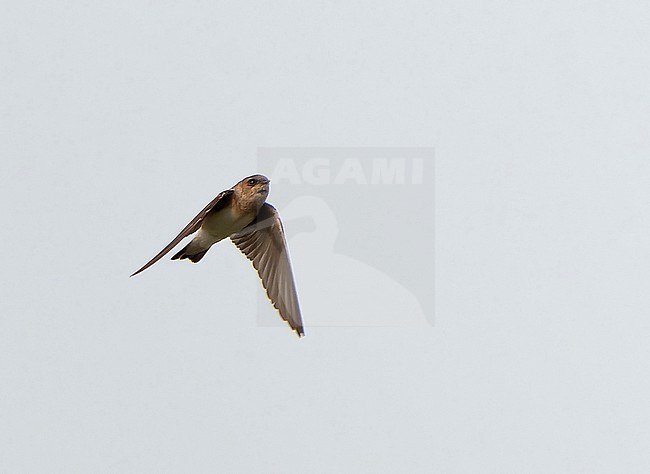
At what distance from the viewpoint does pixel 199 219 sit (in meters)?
6.72

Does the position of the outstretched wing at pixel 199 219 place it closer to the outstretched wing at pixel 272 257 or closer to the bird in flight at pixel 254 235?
the bird in flight at pixel 254 235

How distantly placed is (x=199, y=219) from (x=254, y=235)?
794 millimetres

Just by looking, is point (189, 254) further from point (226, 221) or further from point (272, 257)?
point (272, 257)

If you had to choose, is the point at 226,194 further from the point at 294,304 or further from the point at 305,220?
the point at 305,220

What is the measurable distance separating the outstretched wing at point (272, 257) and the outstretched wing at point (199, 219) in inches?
14.7

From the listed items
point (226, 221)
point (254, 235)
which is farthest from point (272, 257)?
point (226, 221)

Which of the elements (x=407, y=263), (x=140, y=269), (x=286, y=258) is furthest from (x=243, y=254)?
(x=407, y=263)

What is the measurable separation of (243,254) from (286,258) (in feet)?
1.12

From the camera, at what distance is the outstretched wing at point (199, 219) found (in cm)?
631

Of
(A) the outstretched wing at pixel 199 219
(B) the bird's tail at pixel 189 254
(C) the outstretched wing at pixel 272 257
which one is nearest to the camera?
(A) the outstretched wing at pixel 199 219

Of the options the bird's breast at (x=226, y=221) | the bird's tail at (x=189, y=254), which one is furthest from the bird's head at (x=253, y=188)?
the bird's tail at (x=189, y=254)

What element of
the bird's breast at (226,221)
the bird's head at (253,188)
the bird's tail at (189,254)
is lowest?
the bird's tail at (189,254)

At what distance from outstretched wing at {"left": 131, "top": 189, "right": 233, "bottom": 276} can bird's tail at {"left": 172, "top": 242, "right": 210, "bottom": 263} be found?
11.3 inches

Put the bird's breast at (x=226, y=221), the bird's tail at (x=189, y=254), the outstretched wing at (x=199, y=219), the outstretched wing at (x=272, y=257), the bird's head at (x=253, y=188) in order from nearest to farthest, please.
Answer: the outstretched wing at (x=199, y=219), the bird's head at (x=253, y=188), the bird's breast at (x=226, y=221), the bird's tail at (x=189, y=254), the outstretched wing at (x=272, y=257)
